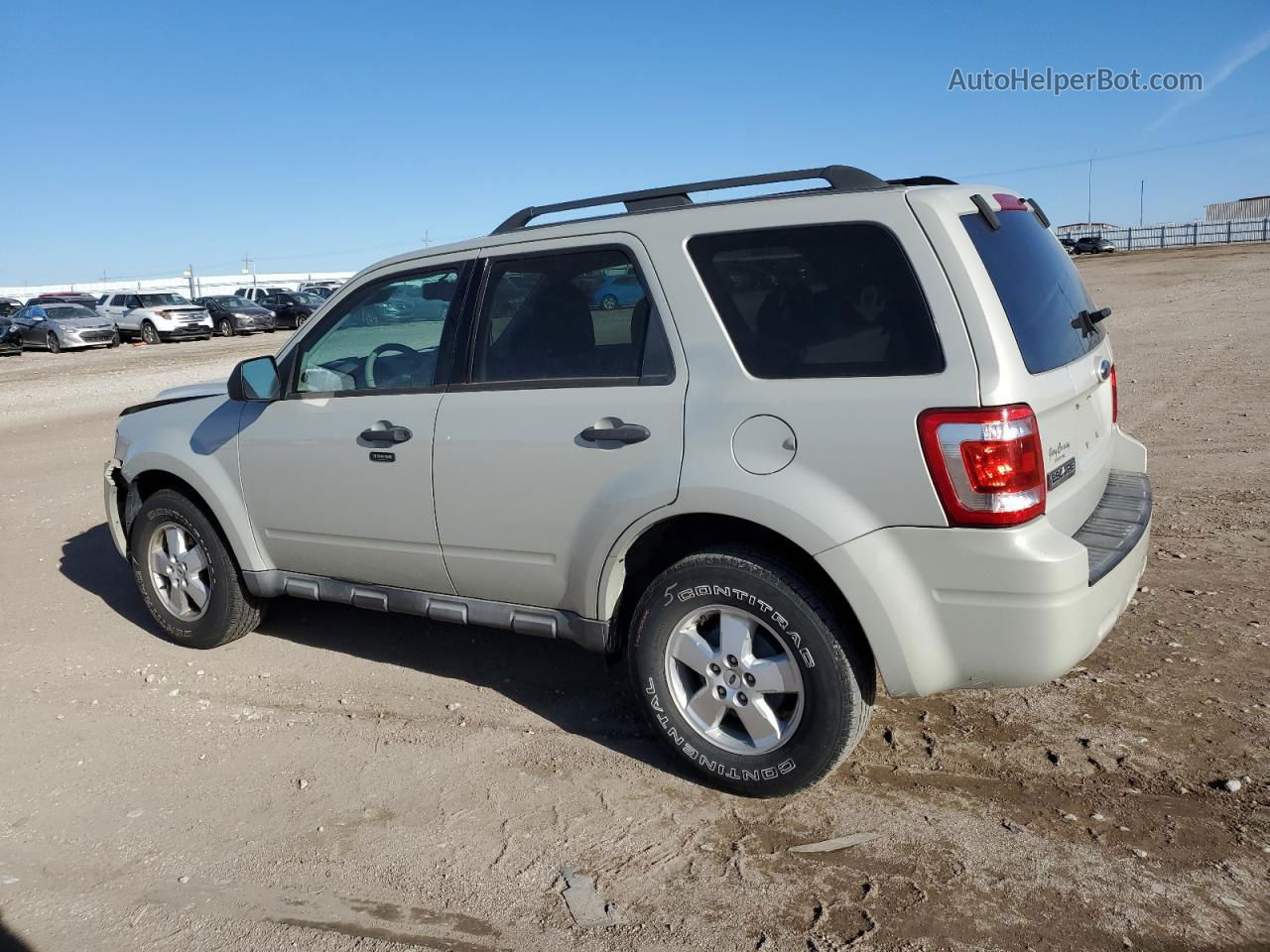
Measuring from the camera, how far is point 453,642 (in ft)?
18.1

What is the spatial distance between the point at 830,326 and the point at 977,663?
1.14m

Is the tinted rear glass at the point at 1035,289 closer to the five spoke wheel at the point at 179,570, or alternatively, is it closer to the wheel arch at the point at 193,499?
the wheel arch at the point at 193,499

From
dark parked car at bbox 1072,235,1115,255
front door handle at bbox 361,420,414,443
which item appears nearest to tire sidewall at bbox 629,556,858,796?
front door handle at bbox 361,420,414,443

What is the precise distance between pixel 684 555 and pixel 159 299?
1433 inches

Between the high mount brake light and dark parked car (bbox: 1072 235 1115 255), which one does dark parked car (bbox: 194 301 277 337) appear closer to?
the high mount brake light

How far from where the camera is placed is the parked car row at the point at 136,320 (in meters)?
32.5

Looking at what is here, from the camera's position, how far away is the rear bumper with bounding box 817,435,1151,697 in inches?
125

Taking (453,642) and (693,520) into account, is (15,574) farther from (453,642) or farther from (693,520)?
(693,520)

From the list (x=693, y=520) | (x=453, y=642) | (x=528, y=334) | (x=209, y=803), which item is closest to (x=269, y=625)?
(x=453, y=642)

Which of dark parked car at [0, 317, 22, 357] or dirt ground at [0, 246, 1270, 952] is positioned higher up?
dirt ground at [0, 246, 1270, 952]

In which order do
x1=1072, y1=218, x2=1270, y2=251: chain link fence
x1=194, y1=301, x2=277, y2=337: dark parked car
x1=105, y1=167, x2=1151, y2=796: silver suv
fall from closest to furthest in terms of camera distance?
x1=105, y1=167, x2=1151, y2=796: silver suv, x1=194, y1=301, x2=277, y2=337: dark parked car, x1=1072, y1=218, x2=1270, y2=251: chain link fence

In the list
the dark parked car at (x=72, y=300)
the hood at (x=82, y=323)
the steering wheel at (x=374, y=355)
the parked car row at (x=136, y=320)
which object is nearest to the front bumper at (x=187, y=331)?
the parked car row at (x=136, y=320)

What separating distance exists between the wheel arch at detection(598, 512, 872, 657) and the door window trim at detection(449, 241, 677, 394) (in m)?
0.52

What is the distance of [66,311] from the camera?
3362cm
